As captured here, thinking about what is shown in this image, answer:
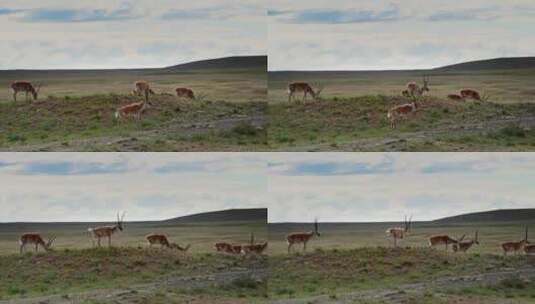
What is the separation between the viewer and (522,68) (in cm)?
1598

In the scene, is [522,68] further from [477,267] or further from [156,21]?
[156,21]

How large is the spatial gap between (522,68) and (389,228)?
315cm

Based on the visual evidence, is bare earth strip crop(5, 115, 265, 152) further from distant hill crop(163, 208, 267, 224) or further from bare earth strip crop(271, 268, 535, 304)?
bare earth strip crop(271, 268, 535, 304)

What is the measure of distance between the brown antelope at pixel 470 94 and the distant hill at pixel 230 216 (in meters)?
3.48

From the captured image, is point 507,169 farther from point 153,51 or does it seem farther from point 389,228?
point 153,51

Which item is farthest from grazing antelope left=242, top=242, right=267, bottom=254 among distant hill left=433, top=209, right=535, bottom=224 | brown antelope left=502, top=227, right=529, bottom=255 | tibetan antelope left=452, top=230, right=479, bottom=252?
brown antelope left=502, top=227, right=529, bottom=255

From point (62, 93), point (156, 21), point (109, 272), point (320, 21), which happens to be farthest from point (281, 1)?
point (109, 272)

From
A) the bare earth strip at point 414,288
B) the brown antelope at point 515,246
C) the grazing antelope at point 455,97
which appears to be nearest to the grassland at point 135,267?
the bare earth strip at point 414,288

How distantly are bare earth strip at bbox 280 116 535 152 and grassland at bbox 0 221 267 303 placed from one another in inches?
57.1

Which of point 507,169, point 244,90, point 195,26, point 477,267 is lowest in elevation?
point 477,267

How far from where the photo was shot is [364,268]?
15.5 meters

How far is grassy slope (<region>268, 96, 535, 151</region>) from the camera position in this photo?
15523 millimetres

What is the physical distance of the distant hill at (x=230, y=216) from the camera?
50.5ft

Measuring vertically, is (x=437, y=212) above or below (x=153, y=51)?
below
